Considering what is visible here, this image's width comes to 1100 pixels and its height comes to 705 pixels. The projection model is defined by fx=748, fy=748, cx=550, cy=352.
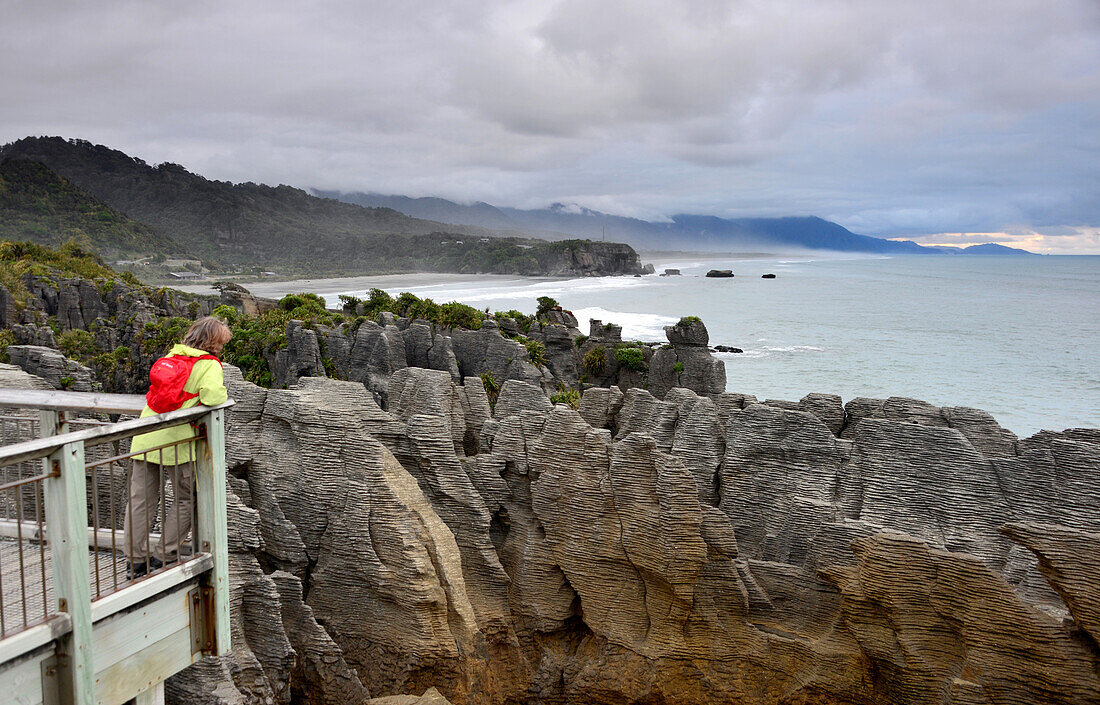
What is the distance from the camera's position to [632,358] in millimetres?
40000

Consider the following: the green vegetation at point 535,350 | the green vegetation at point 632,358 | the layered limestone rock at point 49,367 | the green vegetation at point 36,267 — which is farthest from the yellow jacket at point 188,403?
the green vegetation at point 36,267

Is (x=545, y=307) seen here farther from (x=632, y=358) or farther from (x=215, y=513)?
(x=215, y=513)

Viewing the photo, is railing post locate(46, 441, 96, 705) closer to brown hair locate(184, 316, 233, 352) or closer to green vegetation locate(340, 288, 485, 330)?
brown hair locate(184, 316, 233, 352)

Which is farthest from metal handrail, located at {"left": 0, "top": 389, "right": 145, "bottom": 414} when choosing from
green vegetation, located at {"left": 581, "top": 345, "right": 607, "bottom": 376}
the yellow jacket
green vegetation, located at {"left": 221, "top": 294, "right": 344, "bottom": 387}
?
green vegetation, located at {"left": 581, "top": 345, "right": 607, "bottom": 376}

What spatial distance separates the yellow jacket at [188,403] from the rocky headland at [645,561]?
160 inches

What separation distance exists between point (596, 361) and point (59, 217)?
140m

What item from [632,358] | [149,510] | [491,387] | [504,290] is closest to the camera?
[149,510]

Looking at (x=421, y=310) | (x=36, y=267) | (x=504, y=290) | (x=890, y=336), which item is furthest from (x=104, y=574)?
(x=504, y=290)

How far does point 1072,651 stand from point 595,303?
386ft

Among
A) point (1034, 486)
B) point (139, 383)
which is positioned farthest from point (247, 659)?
point (139, 383)

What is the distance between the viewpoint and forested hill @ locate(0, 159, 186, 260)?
132 meters

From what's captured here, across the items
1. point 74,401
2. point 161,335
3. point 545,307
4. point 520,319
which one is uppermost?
point 74,401

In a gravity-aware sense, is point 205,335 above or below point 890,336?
above

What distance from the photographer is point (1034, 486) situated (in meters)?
12.3
